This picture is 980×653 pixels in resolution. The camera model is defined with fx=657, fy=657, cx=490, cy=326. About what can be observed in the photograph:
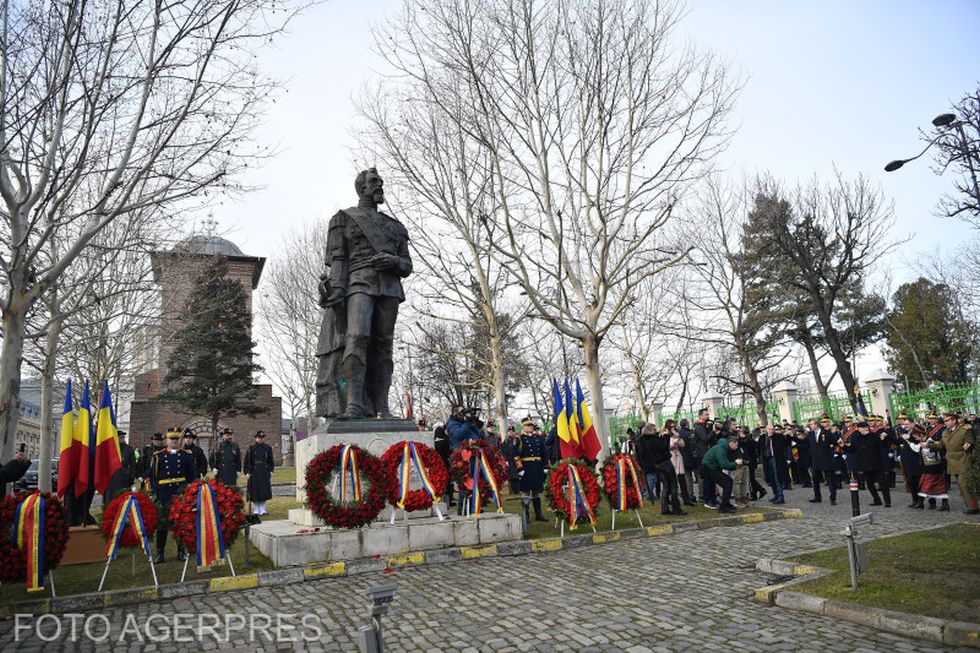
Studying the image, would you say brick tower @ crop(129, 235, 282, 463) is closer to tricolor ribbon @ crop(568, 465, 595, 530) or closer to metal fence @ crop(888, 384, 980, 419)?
tricolor ribbon @ crop(568, 465, 595, 530)

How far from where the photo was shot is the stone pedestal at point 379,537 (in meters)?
8.48

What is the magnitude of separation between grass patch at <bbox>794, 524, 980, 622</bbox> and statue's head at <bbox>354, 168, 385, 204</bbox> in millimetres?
8149

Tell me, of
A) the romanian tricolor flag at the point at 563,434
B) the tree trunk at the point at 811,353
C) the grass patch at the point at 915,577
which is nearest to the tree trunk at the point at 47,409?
the romanian tricolor flag at the point at 563,434

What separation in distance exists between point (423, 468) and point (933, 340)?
136 ft

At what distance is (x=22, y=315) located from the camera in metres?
11.0

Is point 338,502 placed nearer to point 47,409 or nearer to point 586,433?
point 586,433

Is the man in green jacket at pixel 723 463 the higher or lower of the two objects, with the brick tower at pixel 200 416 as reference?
A: lower

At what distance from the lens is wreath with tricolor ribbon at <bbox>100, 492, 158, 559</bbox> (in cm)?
803

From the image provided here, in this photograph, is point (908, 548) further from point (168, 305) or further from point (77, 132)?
point (168, 305)

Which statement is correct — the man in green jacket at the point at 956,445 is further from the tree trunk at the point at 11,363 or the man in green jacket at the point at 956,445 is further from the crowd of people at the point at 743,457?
the tree trunk at the point at 11,363

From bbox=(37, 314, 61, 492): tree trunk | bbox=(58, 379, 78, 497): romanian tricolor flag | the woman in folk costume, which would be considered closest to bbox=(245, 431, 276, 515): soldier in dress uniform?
bbox=(58, 379, 78, 497): romanian tricolor flag

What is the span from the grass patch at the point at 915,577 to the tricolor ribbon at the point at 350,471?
17.8 feet

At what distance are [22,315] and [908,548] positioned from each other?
13.6 metres

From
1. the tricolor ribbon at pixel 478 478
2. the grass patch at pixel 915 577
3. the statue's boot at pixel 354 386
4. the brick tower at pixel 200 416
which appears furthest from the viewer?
A: the brick tower at pixel 200 416
